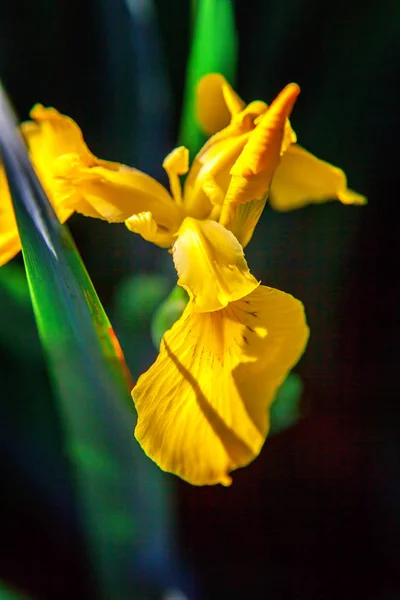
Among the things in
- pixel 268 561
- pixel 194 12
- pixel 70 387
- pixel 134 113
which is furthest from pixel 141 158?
pixel 268 561

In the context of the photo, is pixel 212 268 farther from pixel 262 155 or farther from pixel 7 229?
pixel 7 229

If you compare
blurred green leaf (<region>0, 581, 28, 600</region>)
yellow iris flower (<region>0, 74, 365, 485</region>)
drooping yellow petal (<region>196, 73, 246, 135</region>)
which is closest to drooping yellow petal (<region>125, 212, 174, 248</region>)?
yellow iris flower (<region>0, 74, 365, 485</region>)

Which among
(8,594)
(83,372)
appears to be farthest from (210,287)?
(8,594)

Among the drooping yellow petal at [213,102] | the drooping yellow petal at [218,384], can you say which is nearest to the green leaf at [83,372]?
the drooping yellow petal at [218,384]

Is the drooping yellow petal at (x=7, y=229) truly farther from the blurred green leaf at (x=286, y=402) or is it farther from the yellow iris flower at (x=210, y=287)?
the blurred green leaf at (x=286, y=402)

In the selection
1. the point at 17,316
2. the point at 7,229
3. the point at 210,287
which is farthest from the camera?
the point at 17,316
